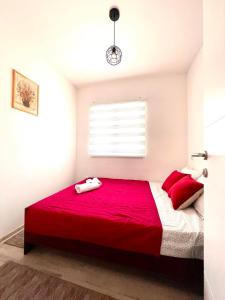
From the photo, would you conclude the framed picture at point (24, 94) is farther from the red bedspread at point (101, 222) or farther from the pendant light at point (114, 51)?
the red bedspread at point (101, 222)

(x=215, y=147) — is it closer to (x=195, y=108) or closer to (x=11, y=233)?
(x=195, y=108)

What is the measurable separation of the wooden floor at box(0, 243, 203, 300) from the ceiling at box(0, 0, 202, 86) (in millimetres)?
2700

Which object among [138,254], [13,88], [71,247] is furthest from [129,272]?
[13,88]

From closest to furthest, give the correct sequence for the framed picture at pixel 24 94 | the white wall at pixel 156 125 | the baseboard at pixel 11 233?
1. the baseboard at pixel 11 233
2. the framed picture at pixel 24 94
3. the white wall at pixel 156 125

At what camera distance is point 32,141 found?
2289 mm

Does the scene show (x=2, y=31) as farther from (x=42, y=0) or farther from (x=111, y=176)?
(x=111, y=176)

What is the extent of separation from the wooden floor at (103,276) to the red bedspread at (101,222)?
29 centimetres

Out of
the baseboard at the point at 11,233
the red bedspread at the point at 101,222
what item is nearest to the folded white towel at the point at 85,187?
the red bedspread at the point at 101,222

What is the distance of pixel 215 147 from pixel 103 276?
4.67 ft

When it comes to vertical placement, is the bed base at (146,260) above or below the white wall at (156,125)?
below

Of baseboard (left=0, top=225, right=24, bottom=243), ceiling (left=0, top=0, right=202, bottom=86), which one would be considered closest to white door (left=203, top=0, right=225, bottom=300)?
ceiling (left=0, top=0, right=202, bottom=86)

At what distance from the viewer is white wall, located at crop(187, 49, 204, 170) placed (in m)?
2.16

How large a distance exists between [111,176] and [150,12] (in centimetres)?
276

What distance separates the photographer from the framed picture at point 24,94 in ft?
6.54
